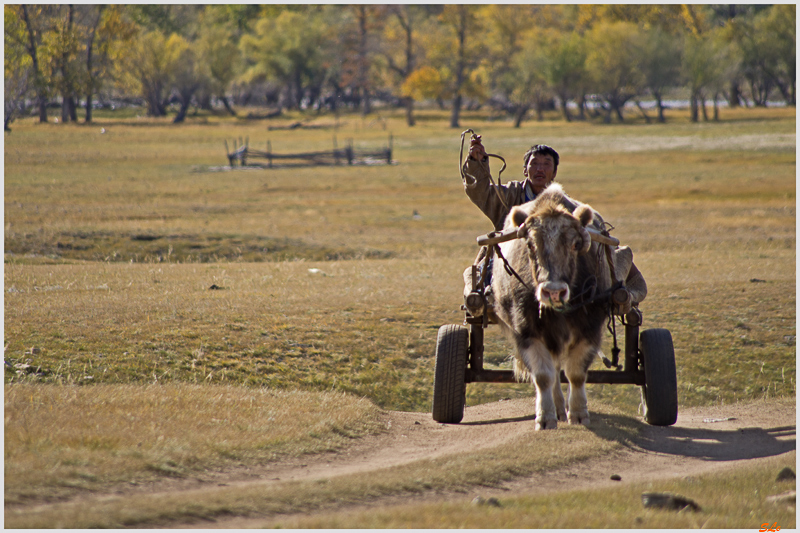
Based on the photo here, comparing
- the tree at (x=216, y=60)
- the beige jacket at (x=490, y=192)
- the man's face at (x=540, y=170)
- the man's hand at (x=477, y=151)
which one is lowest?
the beige jacket at (x=490, y=192)

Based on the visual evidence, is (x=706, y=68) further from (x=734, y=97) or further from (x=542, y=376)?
(x=542, y=376)

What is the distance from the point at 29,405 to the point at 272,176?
35487mm

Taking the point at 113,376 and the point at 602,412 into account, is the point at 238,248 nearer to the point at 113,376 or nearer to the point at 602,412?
the point at 113,376

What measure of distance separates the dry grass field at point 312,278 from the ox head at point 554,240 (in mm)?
2412

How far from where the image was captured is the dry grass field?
9875 millimetres

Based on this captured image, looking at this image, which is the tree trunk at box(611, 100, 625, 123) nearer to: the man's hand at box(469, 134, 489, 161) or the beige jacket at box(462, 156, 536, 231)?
the beige jacket at box(462, 156, 536, 231)

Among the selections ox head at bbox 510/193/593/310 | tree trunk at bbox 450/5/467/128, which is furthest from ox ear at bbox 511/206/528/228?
tree trunk at bbox 450/5/467/128

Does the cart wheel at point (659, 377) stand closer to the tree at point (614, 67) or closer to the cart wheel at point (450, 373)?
the cart wheel at point (450, 373)

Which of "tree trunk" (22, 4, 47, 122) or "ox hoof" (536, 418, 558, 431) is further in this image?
"tree trunk" (22, 4, 47, 122)

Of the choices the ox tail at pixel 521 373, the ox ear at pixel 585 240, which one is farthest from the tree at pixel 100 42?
the ox ear at pixel 585 240

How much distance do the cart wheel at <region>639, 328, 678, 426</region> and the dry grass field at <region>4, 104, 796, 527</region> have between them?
2177 mm

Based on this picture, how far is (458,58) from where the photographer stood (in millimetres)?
95312

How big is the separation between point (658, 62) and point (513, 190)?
287ft

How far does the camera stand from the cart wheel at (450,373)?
8.02 metres
